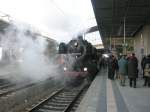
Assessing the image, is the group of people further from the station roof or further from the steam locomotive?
the station roof

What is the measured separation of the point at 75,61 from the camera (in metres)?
23.8

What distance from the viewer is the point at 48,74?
34.8 m

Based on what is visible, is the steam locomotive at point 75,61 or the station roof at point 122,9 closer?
the station roof at point 122,9

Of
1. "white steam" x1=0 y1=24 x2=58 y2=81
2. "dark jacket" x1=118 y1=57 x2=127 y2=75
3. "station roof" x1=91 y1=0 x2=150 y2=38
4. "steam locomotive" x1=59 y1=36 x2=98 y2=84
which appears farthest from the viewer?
"white steam" x1=0 y1=24 x2=58 y2=81

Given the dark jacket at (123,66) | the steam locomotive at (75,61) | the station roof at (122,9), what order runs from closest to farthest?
the dark jacket at (123,66) < the station roof at (122,9) < the steam locomotive at (75,61)

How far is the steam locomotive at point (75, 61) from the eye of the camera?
75.0ft

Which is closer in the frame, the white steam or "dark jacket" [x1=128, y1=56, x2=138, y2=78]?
"dark jacket" [x1=128, y1=56, x2=138, y2=78]

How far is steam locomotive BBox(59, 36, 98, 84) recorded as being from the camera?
22.9m

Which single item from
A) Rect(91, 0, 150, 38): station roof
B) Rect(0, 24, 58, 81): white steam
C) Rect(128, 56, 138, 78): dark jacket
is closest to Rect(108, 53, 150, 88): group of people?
Rect(128, 56, 138, 78): dark jacket

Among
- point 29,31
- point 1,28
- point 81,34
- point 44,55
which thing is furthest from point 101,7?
point 44,55

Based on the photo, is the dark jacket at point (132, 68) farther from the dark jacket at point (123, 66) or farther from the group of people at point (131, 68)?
the dark jacket at point (123, 66)

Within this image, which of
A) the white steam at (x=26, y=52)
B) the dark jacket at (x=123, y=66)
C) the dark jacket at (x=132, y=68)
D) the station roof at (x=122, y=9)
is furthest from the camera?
the white steam at (x=26, y=52)

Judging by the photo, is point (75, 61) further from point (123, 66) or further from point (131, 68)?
point (131, 68)

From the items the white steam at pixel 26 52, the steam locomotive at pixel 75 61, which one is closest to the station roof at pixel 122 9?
the steam locomotive at pixel 75 61
